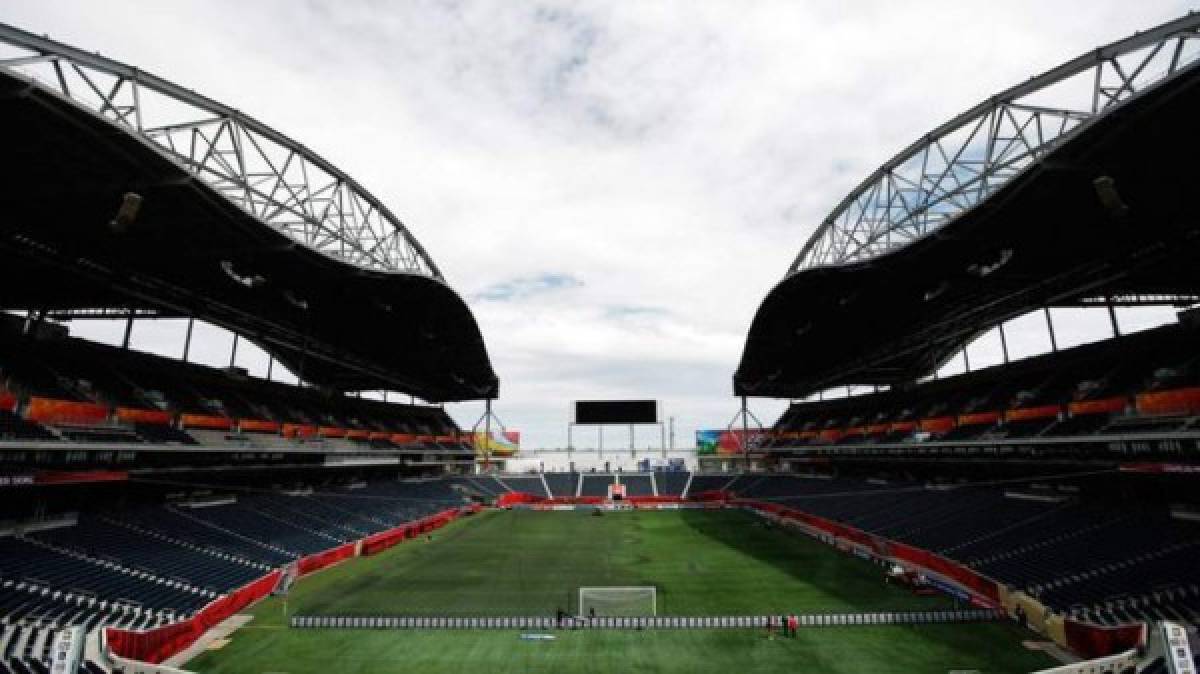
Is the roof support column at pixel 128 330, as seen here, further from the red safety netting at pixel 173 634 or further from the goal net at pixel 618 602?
the goal net at pixel 618 602

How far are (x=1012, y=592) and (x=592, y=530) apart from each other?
109ft

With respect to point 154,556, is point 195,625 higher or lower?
lower

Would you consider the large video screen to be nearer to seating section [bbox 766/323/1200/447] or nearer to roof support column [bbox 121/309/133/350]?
seating section [bbox 766/323/1200/447]

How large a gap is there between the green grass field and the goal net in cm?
84

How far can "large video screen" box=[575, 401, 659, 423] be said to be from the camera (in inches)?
3280

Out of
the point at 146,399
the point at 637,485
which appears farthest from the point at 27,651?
the point at 637,485

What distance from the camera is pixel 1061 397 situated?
111 feet

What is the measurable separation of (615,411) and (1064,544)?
6036 centimetres

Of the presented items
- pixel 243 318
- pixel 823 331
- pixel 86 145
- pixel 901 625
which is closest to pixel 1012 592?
pixel 901 625

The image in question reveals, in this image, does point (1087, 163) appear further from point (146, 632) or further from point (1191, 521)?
point (146, 632)

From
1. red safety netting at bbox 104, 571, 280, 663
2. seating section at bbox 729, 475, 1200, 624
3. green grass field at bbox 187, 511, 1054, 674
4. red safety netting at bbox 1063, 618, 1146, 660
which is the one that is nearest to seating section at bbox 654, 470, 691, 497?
green grass field at bbox 187, 511, 1054, 674

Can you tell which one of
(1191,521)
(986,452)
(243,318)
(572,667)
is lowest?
(572,667)

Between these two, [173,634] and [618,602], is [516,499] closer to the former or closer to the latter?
[618,602]

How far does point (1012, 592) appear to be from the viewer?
24.0 m
